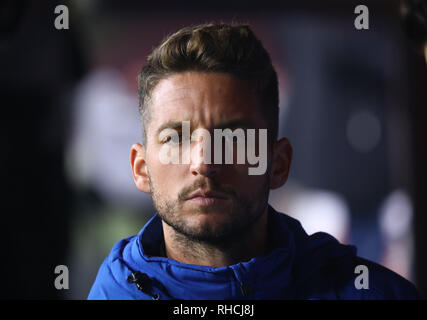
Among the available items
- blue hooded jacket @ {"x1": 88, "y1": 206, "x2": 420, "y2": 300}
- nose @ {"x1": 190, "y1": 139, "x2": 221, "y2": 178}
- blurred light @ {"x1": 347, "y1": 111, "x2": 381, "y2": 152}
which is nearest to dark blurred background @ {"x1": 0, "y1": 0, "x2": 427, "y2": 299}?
blurred light @ {"x1": 347, "y1": 111, "x2": 381, "y2": 152}

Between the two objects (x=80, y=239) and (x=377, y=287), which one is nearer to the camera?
(x=377, y=287)

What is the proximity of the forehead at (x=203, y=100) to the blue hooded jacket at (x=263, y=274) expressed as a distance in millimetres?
166

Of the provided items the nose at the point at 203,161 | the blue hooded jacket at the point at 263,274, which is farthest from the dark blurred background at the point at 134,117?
the nose at the point at 203,161

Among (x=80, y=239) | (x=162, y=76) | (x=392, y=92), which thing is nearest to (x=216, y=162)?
(x=162, y=76)

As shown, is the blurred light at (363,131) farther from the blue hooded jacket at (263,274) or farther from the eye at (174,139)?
the eye at (174,139)

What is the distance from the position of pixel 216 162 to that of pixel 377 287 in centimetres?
28

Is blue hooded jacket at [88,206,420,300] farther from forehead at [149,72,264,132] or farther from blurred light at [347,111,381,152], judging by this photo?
blurred light at [347,111,381,152]

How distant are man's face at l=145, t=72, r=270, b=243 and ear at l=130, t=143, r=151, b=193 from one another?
0.03m

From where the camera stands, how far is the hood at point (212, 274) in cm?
59

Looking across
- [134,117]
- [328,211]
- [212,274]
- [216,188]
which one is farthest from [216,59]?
[328,211]

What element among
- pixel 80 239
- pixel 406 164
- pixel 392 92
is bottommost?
pixel 80 239

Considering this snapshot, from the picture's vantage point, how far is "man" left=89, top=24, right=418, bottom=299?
0.57 metres

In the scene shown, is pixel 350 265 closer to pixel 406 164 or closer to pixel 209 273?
pixel 209 273

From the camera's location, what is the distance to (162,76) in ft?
1.94
